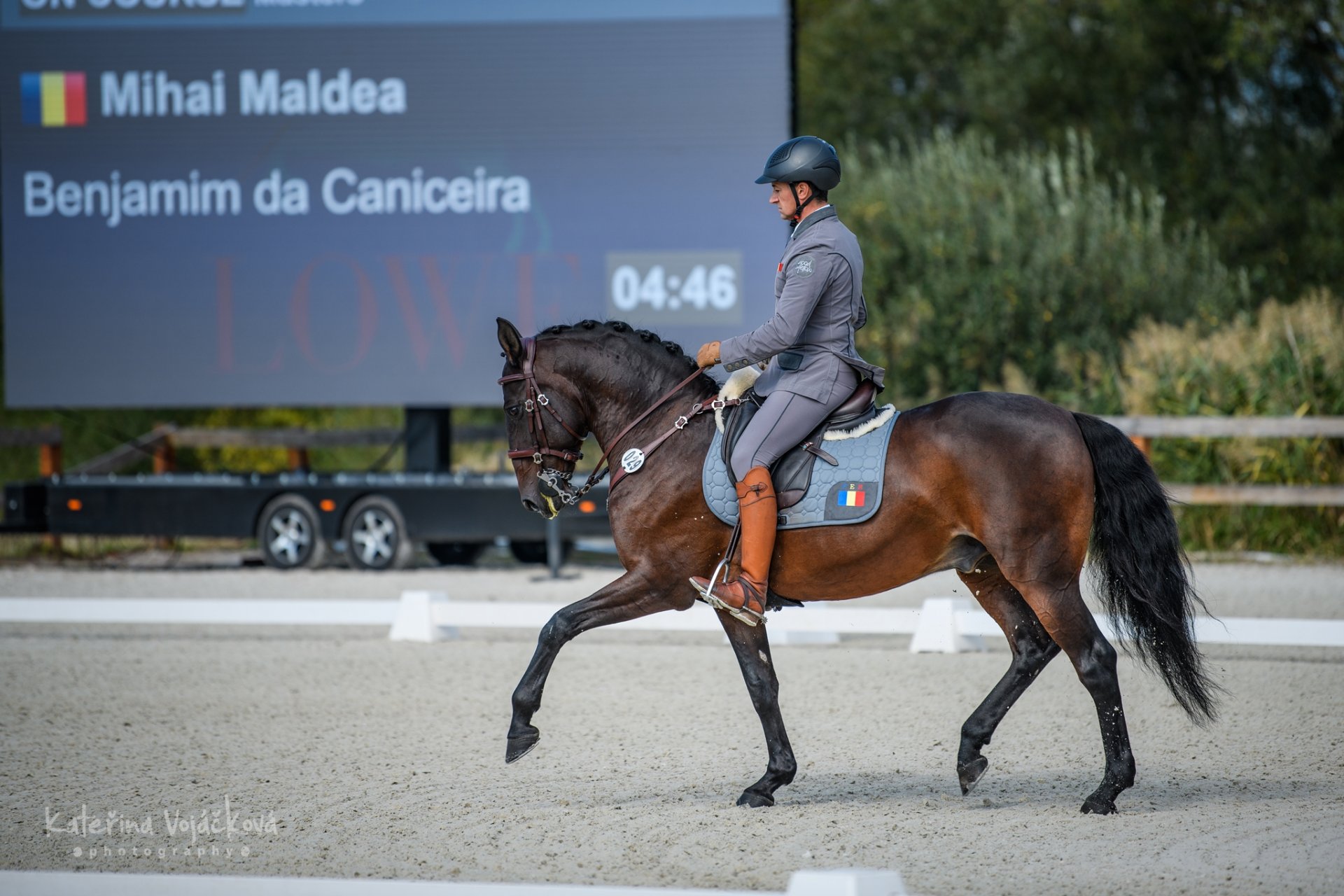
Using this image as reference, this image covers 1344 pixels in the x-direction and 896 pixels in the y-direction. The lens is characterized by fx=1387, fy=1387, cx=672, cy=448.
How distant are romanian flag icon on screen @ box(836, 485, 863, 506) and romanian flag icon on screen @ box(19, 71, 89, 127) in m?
9.77

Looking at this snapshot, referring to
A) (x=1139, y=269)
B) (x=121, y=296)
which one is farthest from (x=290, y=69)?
(x=1139, y=269)

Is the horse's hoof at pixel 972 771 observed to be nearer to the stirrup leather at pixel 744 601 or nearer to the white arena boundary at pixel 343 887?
the stirrup leather at pixel 744 601

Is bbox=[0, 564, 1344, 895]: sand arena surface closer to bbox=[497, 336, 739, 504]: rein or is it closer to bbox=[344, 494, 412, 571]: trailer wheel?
bbox=[497, 336, 739, 504]: rein

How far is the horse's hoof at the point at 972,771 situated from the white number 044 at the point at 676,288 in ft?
22.9

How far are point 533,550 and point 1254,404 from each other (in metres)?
7.33

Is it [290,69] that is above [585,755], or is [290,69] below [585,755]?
above

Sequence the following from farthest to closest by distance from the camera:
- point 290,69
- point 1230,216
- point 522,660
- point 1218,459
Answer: point 1230,216 → point 1218,459 → point 290,69 → point 522,660

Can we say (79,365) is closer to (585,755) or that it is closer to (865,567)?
(585,755)

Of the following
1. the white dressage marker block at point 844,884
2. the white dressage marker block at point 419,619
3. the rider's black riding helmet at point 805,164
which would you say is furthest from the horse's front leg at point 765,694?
the white dressage marker block at point 419,619

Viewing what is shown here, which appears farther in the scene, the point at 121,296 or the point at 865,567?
the point at 121,296

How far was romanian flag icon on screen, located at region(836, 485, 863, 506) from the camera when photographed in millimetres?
4953

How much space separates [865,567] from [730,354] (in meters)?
0.92

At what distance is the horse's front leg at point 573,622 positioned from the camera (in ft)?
16.3

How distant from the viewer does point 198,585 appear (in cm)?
1205
